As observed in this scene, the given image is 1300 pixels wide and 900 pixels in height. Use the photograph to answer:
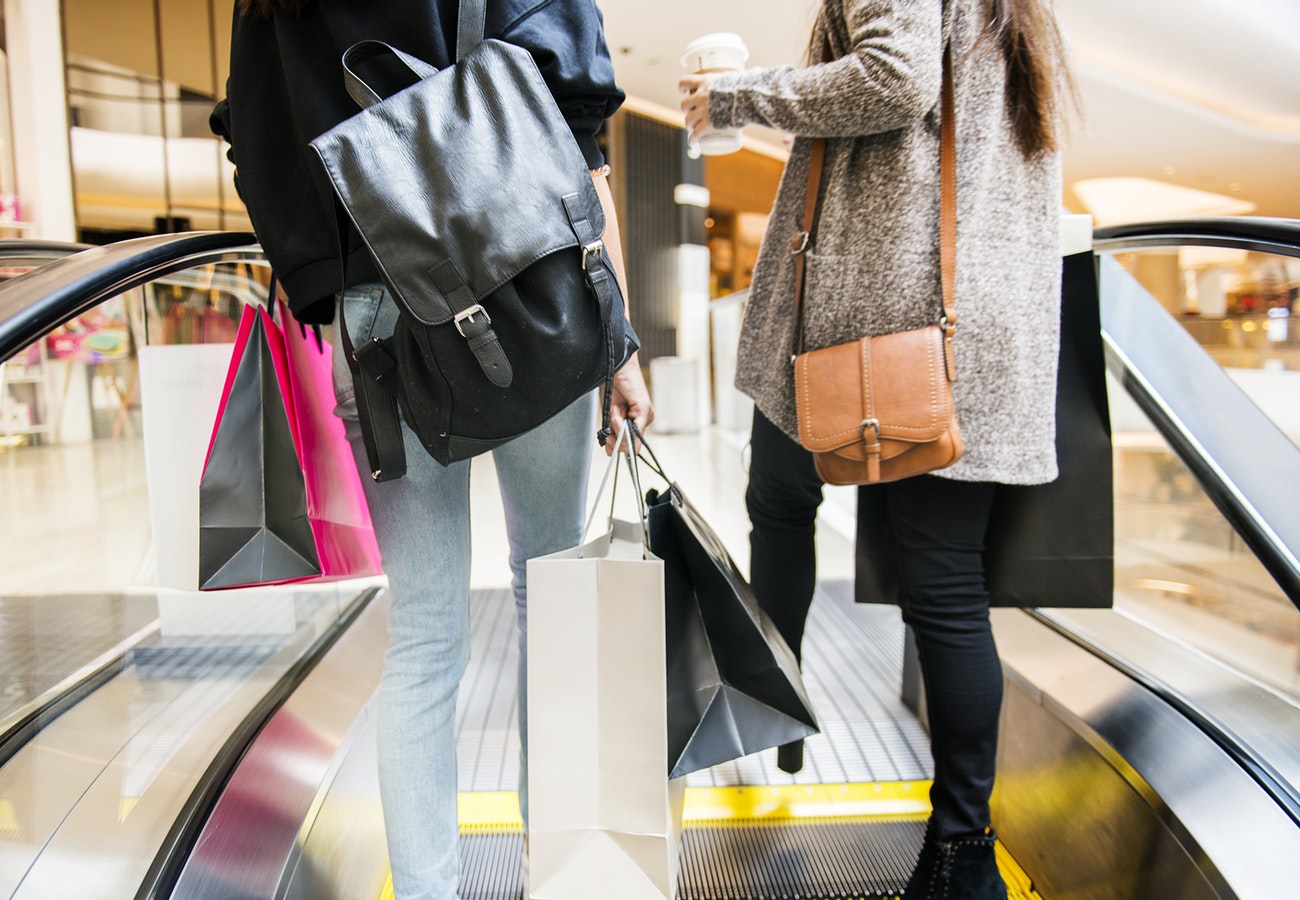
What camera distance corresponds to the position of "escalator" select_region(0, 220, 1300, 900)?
3.25 feet

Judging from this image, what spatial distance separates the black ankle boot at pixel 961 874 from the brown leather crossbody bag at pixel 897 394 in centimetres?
53

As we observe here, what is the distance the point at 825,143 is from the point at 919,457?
46 centimetres

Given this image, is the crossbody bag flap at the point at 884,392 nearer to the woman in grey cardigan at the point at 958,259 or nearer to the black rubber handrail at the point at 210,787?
the woman in grey cardigan at the point at 958,259

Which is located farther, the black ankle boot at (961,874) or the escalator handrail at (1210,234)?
the black ankle boot at (961,874)

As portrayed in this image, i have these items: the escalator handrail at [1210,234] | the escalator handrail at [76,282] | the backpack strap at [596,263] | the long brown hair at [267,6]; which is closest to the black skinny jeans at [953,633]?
the escalator handrail at [1210,234]

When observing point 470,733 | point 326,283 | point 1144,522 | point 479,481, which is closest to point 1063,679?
point 1144,522

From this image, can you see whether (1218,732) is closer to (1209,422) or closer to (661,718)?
(1209,422)

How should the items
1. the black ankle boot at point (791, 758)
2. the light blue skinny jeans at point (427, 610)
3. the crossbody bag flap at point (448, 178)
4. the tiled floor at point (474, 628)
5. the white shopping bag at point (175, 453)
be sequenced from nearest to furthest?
1. the crossbody bag flap at point (448, 178)
2. the light blue skinny jeans at point (427, 610)
3. the white shopping bag at point (175, 453)
4. the tiled floor at point (474, 628)
5. the black ankle boot at point (791, 758)

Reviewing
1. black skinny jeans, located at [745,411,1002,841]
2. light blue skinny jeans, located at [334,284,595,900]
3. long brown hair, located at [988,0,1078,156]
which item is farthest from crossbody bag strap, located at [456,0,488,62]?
black skinny jeans, located at [745,411,1002,841]

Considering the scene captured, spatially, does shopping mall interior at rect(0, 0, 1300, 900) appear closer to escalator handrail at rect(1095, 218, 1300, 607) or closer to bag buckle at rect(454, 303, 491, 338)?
escalator handrail at rect(1095, 218, 1300, 607)

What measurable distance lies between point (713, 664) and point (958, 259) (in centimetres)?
59

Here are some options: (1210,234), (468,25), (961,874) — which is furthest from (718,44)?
(961,874)

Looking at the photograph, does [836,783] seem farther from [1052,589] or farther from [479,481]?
[479,481]

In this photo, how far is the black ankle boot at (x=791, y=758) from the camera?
151cm
